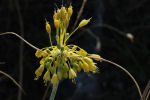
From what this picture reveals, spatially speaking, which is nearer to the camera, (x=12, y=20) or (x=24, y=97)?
(x=24, y=97)

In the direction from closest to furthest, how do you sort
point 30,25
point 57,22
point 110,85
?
point 57,22 < point 30,25 < point 110,85

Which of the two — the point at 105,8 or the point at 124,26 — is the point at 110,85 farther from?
the point at 105,8

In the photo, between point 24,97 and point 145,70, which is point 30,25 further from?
point 145,70

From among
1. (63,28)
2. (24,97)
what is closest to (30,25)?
(24,97)

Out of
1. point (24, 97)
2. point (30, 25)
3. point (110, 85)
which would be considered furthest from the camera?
point (110, 85)

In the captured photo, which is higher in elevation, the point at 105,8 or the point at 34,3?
the point at 34,3

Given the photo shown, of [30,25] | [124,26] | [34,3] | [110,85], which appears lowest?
[110,85]

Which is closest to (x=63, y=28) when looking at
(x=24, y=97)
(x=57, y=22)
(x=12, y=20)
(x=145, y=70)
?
(x=57, y=22)
